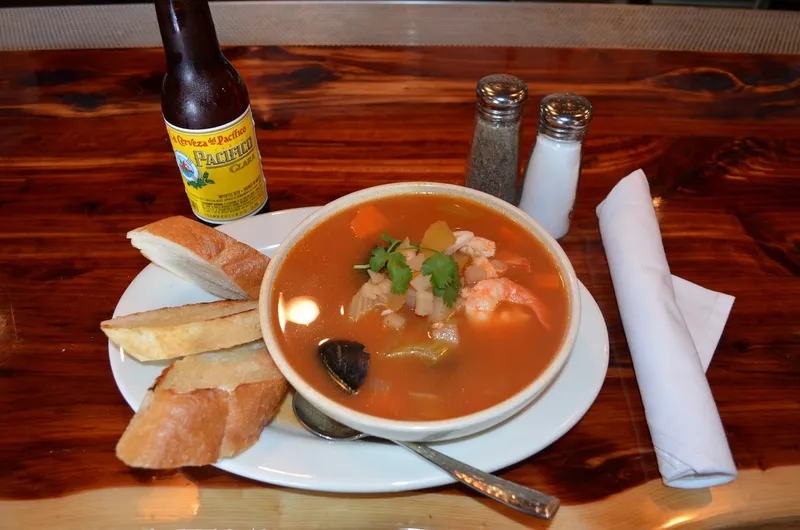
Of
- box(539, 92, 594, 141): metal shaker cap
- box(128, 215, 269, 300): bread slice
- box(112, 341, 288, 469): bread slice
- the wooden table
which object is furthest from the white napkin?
box(128, 215, 269, 300): bread slice

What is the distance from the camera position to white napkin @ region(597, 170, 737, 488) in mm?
1485

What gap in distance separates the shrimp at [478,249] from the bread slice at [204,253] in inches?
21.7

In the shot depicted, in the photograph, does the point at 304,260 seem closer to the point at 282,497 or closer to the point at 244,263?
the point at 244,263

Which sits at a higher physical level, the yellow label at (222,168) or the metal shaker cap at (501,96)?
the metal shaker cap at (501,96)

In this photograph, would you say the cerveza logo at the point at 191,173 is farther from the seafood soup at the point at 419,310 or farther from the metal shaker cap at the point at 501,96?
Result: the metal shaker cap at the point at 501,96

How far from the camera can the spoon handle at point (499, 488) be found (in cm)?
131

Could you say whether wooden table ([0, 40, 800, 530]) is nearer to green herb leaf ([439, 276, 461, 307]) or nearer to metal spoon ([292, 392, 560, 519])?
metal spoon ([292, 392, 560, 519])

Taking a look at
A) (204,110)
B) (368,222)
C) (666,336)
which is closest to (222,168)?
(204,110)

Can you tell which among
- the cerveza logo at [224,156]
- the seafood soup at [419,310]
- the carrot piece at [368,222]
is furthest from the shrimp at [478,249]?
the cerveza logo at [224,156]

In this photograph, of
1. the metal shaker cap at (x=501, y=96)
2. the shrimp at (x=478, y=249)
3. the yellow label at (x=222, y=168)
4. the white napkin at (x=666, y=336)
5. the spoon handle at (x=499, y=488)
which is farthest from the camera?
the metal shaker cap at (x=501, y=96)

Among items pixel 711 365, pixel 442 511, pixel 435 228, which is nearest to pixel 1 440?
pixel 442 511

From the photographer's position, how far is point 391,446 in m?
1.47

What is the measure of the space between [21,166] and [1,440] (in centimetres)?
112

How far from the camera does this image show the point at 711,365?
176cm
